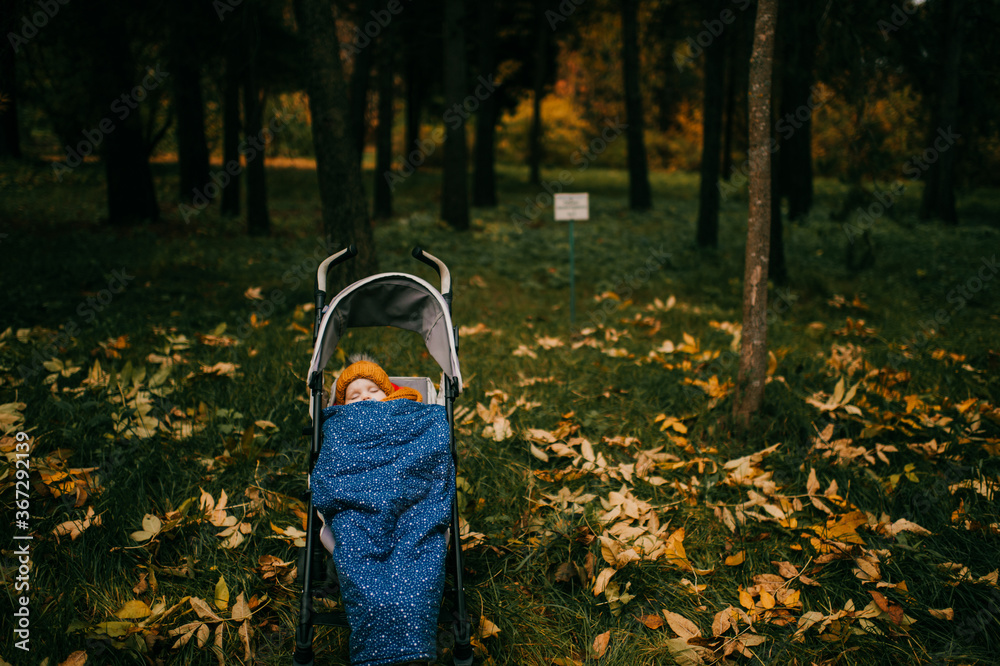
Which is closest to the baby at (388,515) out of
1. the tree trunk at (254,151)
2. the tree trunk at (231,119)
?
the tree trunk at (231,119)

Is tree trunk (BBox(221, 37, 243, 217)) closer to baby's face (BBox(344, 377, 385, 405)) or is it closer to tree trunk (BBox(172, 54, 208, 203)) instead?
tree trunk (BBox(172, 54, 208, 203))

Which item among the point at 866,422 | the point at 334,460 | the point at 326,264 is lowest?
the point at 866,422

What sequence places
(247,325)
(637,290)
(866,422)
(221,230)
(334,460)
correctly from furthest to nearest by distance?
1. (221,230)
2. (637,290)
3. (247,325)
4. (866,422)
5. (334,460)

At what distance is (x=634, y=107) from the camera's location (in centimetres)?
1462

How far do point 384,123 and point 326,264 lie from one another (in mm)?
11981

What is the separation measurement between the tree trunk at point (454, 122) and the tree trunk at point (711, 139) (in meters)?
4.71

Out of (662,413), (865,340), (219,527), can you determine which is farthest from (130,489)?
(865,340)

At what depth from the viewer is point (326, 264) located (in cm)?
298

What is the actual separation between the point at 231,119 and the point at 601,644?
12523 millimetres

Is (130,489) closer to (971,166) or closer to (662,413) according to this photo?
(662,413)

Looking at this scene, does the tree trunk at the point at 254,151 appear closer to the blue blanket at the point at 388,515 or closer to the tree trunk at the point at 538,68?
the blue blanket at the point at 388,515

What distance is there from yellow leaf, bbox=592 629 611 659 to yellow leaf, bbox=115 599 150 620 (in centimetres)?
179

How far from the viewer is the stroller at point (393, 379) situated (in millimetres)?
2150

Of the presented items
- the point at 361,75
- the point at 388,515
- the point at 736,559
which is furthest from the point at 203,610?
the point at 361,75
